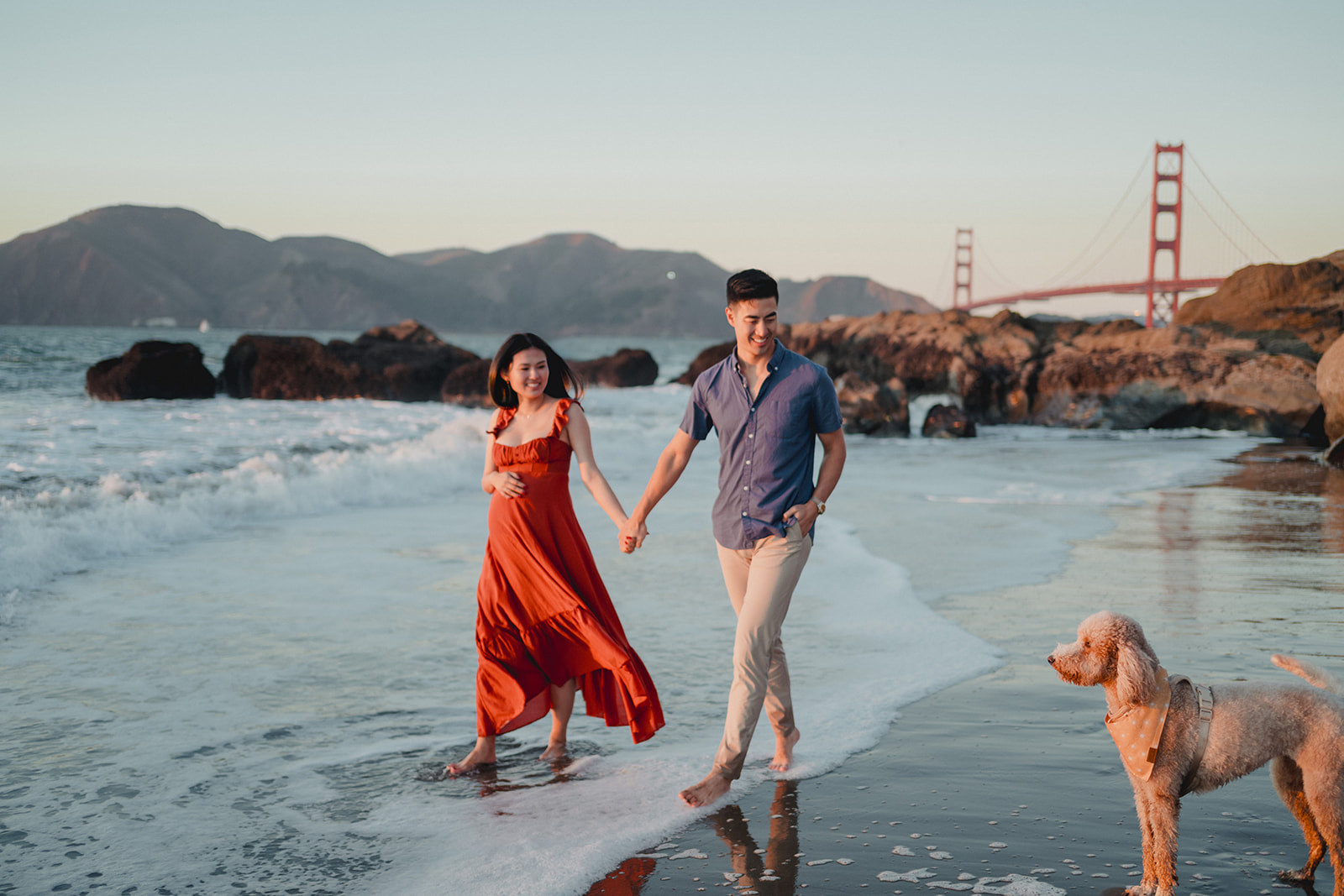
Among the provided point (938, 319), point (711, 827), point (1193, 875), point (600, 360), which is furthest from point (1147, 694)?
point (600, 360)

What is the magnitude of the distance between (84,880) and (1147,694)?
3.11 metres

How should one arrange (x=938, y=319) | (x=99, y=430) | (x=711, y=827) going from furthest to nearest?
(x=938, y=319) < (x=99, y=430) < (x=711, y=827)

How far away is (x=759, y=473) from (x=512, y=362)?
1200 mm

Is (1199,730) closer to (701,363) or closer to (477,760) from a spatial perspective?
(477,760)

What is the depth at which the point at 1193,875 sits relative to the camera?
9.58 feet

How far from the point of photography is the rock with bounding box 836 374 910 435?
22.6 meters

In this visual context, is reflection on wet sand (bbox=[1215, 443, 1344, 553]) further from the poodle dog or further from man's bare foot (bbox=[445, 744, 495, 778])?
man's bare foot (bbox=[445, 744, 495, 778])

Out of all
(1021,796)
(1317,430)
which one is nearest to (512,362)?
(1021,796)

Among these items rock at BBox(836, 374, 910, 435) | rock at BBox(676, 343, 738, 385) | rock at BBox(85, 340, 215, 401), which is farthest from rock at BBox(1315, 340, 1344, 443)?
rock at BBox(85, 340, 215, 401)

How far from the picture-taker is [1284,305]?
2759 centimetres

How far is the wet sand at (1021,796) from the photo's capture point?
298cm

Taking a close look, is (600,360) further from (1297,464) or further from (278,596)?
(278,596)

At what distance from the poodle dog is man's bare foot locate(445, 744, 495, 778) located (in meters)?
2.28

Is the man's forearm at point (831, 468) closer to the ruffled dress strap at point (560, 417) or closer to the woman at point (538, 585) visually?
the woman at point (538, 585)
